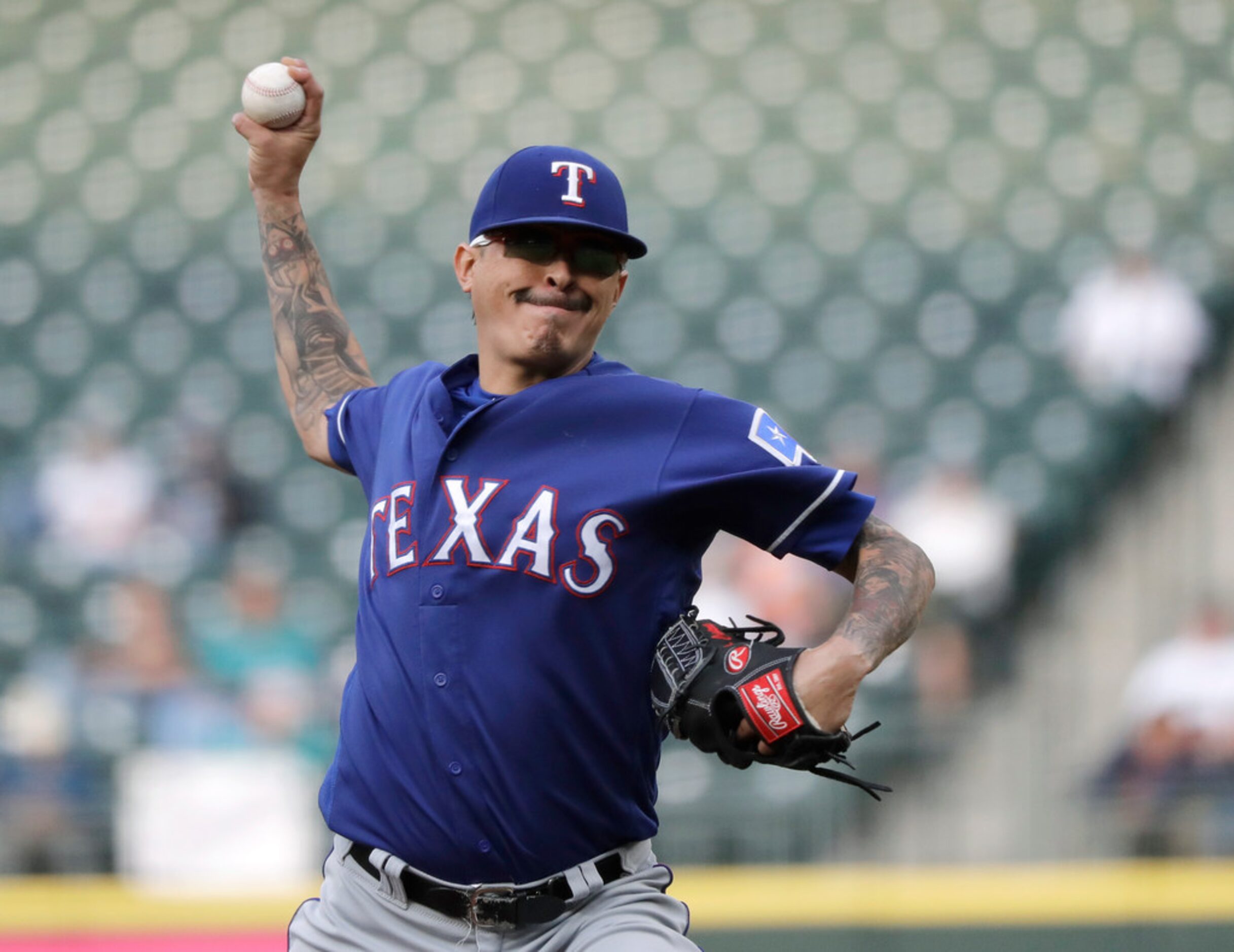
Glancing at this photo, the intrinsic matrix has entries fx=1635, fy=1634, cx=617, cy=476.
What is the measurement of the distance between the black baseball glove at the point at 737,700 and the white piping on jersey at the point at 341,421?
740 mm

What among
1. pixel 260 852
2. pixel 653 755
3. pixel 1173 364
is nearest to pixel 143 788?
pixel 260 852

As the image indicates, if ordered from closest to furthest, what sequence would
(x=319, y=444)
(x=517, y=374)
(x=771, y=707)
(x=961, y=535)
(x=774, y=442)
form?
(x=771, y=707), (x=774, y=442), (x=517, y=374), (x=319, y=444), (x=961, y=535)

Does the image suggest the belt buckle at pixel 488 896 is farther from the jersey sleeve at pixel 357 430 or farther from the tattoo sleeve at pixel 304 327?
the tattoo sleeve at pixel 304 327

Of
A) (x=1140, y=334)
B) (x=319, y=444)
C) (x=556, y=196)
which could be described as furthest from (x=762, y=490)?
(x=1140, y=334)

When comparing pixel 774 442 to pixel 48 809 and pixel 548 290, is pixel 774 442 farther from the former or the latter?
pixel 48 809

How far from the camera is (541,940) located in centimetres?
234

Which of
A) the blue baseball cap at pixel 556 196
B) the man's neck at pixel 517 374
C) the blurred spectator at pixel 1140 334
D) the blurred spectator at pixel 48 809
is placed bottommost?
the blurred spectator at pixel 48 809

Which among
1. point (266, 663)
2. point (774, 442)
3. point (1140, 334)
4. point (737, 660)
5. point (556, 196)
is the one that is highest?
point (1140, 334)

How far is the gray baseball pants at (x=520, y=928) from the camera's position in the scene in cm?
232

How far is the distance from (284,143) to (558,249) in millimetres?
858

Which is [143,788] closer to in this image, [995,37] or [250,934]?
[250,934]

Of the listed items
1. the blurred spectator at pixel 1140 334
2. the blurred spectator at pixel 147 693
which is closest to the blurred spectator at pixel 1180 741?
the blurred spectator at pixel 1140 334

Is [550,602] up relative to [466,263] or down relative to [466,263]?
down

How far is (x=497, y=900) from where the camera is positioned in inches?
91.3
